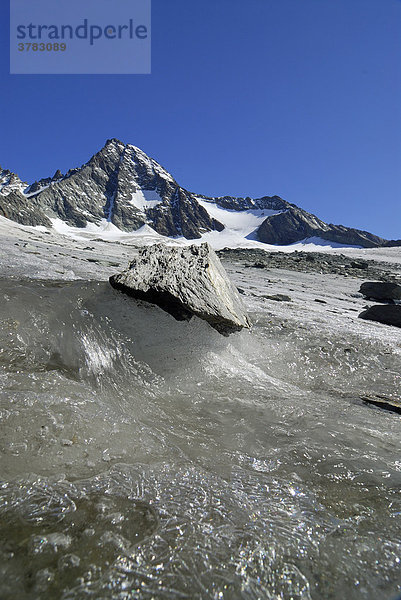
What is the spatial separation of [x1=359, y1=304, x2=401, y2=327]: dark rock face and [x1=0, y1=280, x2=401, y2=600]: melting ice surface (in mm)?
5073

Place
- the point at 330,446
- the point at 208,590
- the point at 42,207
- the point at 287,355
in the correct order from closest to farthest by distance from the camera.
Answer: the point at 208,590, the point at 330,446, the point at 287,355, the point at 42,207

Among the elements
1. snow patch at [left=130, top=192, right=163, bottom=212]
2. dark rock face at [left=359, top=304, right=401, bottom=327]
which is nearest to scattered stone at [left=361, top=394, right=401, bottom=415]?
dark rock face at [left=359, top=304, right=401, bottom=327]

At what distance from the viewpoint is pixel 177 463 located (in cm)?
296

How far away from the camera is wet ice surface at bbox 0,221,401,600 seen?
1.88 m

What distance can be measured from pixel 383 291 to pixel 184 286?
13.8 metres

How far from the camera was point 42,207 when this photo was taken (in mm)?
154125

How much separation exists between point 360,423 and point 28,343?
15.6 ft

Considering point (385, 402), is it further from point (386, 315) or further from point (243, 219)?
point (243, 219)

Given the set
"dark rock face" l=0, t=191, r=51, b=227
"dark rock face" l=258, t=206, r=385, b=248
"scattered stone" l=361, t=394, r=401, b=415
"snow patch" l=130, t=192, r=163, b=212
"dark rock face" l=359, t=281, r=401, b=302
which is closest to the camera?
"scattered stone" l=361, t=394, r=401, b=415

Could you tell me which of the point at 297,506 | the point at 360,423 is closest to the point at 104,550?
the point at 297,506

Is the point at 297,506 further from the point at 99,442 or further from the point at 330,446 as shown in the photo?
the point at 99,442

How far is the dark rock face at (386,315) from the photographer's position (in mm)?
10258

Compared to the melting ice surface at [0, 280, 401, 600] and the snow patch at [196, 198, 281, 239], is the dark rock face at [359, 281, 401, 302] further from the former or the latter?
the snow patch at [196, 198, 281, 239]

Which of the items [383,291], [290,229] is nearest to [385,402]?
[383,291]
